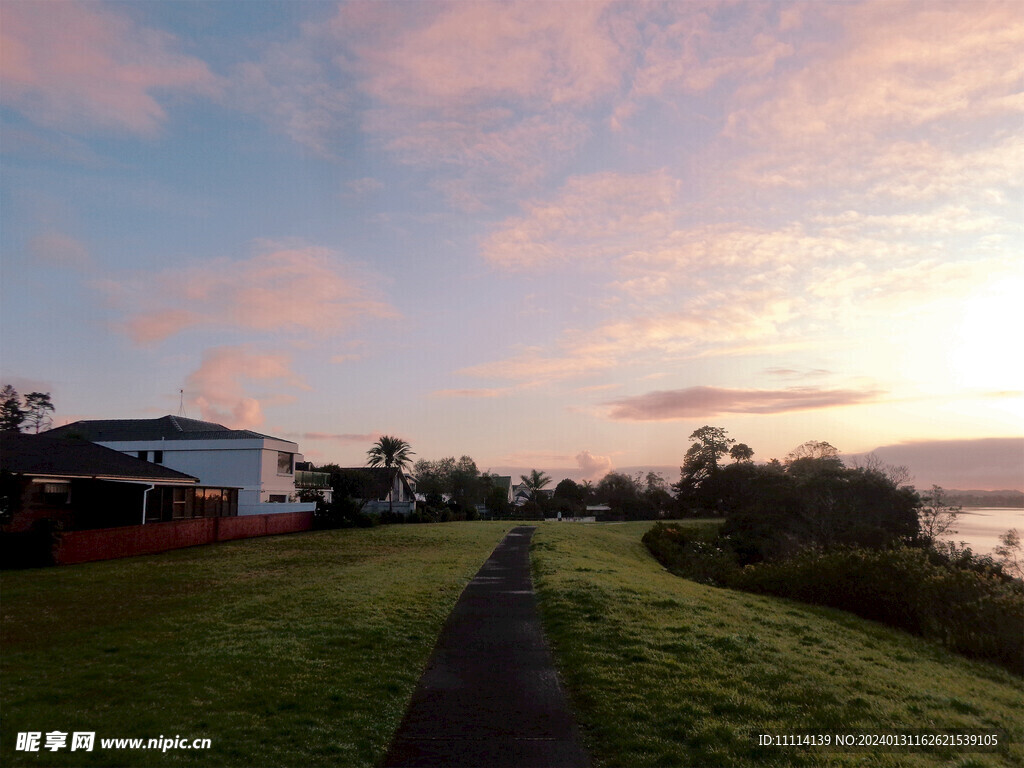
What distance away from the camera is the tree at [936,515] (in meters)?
47.6

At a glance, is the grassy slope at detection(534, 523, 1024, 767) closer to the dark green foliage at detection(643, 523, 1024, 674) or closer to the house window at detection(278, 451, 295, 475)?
the dark green foliage at detection(643, 523, 1024, 674)

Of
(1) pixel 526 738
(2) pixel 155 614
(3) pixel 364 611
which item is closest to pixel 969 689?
(1) pixel 526 738

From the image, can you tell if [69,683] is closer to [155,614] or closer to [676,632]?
[155,614]

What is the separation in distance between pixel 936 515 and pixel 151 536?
5096 cm

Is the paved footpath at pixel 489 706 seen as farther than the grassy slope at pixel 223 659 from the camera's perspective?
No

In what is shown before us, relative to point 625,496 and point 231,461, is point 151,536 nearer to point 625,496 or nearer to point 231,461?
point 231,461

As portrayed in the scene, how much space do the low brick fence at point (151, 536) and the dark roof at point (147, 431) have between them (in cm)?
1206

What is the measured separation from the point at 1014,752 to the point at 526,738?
6.49 metres

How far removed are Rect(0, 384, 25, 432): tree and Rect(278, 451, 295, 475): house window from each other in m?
39.6

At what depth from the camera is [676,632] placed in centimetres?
1333

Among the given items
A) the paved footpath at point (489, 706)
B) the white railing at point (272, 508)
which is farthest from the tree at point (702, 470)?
the paved footpath at point (489, 706)

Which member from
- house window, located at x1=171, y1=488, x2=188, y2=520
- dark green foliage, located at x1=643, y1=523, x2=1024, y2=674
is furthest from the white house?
dark green foliage, located at x1=643, y1=523, x2=1024, y2=674

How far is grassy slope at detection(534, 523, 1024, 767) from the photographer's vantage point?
7.48m

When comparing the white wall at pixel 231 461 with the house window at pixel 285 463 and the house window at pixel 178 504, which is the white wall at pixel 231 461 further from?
the house window at pixel 178 504
